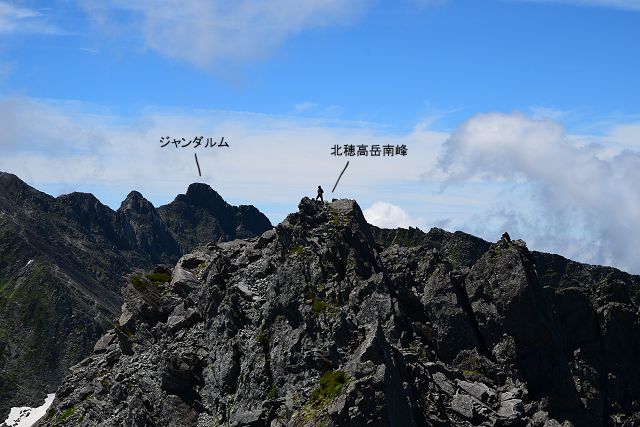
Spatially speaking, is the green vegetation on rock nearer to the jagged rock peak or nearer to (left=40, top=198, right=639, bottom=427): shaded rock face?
(left=40, top=198, right=639, bottom=427): shaded rock face

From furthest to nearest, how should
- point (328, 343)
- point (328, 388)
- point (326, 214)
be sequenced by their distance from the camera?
point (326, 214), point (328, 343), point (328, 388)

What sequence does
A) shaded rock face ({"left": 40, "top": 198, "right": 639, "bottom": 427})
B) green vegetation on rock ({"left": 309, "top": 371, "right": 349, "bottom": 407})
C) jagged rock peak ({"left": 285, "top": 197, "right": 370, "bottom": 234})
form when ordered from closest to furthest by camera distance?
green vegetation on rock ({"left": 309, "top": 371, "right": 349, "bottom": 407}) → shaded rock face ({"left": 40, "top": 198, "right": 639, "bottom": 427}) → jagged rock peak ({"left": 285, "top": 197, "right": 370, "bottom": 234})

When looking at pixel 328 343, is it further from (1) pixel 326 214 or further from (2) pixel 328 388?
(1) pixel 326 214

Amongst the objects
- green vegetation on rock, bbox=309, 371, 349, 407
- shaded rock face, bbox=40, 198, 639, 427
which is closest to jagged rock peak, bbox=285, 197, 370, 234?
shaded rock face, bbox=40, 198, 639, 427

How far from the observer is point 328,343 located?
219 feet

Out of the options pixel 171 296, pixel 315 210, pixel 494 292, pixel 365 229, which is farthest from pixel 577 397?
pixel 171 296

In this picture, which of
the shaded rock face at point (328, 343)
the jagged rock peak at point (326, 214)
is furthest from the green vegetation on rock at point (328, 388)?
the jagged rock peak at point (326, 214)

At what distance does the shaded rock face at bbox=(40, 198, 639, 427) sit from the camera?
64562 mm

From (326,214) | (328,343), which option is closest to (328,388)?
(328,343)

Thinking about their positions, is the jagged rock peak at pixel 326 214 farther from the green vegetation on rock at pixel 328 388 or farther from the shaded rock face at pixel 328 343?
the green vegetation on rock at pixel 328 388

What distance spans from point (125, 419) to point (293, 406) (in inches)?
690

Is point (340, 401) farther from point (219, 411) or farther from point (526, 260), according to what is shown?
point (526, 260)

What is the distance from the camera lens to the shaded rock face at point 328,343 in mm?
64562

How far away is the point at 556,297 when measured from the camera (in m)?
145
